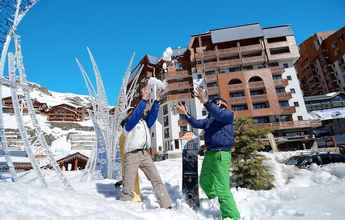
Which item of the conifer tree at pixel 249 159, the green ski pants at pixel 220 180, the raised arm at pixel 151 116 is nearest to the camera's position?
the green ski pants at pixel 220 180

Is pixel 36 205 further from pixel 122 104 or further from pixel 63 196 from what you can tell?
pixel 122 104

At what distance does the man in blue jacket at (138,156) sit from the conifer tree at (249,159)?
4.39 m

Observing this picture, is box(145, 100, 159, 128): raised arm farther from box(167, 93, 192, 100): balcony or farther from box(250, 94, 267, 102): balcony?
box(167, 93, 192, 100): balcony

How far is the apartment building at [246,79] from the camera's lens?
1550 inches

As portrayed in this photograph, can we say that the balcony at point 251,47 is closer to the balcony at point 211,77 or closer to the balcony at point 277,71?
the balcony at point 277,71

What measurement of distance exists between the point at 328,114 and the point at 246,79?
14298 mm

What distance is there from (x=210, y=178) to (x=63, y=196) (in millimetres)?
1834

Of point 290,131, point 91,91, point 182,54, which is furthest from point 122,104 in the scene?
point 182,54

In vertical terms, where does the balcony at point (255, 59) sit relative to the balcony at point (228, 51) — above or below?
below

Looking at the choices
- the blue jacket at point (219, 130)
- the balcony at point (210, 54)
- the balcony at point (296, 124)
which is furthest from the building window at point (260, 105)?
the blue jacket at point (219, 130)

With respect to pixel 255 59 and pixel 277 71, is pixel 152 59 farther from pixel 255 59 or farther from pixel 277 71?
pixel 277 71

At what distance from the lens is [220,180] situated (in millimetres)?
3143

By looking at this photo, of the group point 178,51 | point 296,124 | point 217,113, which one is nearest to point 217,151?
point 217,113

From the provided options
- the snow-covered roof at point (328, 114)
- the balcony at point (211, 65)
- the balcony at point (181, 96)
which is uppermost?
the balcony at point (211, 65)
